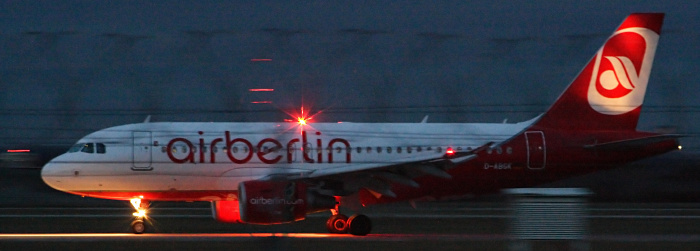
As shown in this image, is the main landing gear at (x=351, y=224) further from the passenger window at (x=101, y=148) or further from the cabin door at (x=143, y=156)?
the passenger window at (x=101, y=148)

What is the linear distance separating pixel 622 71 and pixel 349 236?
6.29 meters

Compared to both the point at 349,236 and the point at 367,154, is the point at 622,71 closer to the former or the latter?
the point at 367,154

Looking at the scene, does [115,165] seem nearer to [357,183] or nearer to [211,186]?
[211,186]

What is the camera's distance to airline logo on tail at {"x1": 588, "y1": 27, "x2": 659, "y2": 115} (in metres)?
16.5

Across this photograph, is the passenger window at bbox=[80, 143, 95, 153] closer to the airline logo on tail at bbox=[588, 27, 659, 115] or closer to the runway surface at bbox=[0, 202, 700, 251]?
the runway surface at bbox=[0, 202, 700, 251]

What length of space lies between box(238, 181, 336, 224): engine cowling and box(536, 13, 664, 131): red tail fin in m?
6.12

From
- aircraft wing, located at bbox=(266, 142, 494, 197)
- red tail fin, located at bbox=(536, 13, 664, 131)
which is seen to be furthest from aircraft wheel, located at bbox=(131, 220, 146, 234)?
red tail fin, located at bbox=(536, 13, 664, 131)

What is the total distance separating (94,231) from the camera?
61.6 feet

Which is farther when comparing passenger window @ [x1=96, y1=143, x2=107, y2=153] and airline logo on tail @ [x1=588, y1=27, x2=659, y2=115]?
passenger window @ [x1=96, y1=143, x2=107, y2=153]

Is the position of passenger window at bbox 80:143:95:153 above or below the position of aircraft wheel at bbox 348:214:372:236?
above

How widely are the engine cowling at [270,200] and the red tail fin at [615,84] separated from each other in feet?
20.1

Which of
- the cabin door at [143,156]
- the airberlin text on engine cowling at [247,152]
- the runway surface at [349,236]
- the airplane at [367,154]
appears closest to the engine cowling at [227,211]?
the airplane at [367,154]

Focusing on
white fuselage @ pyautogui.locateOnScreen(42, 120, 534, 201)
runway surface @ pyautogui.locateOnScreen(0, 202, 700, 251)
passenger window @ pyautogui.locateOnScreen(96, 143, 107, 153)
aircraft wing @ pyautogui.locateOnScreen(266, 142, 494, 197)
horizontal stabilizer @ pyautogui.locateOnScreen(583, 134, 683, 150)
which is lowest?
runway surface @ pyautogui.locateOnScreen(0, 202, 700, 251)

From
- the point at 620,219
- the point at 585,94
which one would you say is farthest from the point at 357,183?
the point at 620,219
